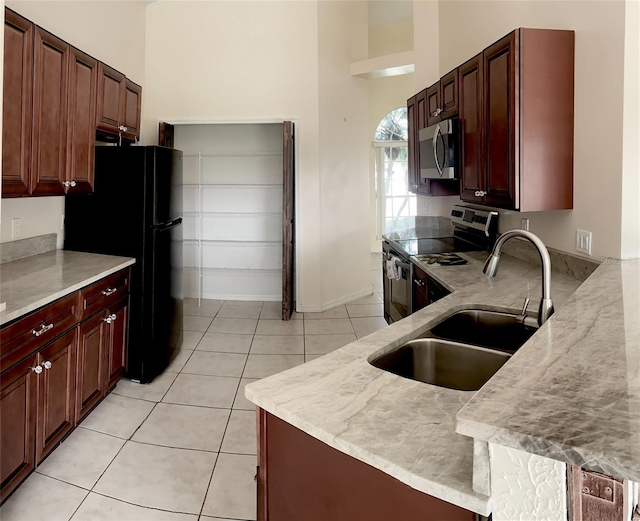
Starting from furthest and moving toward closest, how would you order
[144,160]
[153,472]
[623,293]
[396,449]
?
[144,160] → [153,472] → [623,293] → [396,449]

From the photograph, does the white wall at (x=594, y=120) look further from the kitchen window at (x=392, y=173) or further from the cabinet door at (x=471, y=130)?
the kitchen window at (x=392, y=173)

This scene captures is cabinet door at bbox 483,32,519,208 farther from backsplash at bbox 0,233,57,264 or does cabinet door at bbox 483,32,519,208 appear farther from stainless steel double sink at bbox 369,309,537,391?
backsplash at bbox 0,233,57,264

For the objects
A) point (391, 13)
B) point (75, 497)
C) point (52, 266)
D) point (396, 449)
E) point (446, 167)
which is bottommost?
point (75, 497)

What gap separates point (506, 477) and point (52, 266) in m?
2.81

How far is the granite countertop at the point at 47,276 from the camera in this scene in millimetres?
1924

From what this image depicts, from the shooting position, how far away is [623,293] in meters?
1.41

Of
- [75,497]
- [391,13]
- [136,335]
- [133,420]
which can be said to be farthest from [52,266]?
[391,13]

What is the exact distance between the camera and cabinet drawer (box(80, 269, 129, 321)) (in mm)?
Result: 2428

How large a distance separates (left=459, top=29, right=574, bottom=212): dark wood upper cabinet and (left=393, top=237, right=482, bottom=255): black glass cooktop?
99 cm

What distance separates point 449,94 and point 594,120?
3.87 ft

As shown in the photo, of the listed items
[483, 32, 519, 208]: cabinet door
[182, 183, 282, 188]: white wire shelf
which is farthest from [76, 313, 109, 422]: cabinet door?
[182, 183, 282, 188]: white wire shelf

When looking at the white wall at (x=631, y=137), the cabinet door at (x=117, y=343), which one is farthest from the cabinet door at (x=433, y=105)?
the cabinet door at (x=117, y=343)

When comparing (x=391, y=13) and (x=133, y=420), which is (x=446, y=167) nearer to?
(x=133, y=420)

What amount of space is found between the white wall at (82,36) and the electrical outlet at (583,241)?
3279mm
